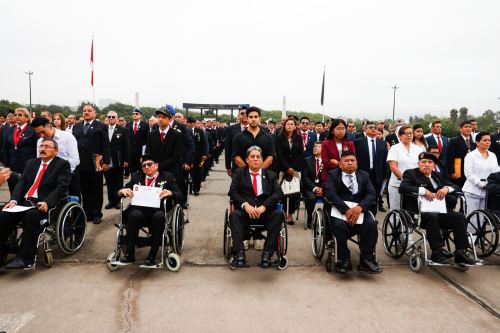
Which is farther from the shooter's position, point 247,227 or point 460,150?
point 460,150

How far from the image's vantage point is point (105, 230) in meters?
4.64

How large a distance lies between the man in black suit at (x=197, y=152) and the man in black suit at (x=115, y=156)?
180 cm

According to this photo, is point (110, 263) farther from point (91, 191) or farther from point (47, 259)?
point (91, 191)

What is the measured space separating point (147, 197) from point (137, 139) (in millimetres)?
3106

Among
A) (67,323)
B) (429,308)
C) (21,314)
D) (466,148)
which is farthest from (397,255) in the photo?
(21,314)

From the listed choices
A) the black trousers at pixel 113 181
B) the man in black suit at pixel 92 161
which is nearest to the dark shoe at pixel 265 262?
the man in black suit at pixel 92 161

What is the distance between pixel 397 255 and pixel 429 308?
3.54ft

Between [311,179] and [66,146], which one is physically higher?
[66,146]

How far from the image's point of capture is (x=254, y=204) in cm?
361

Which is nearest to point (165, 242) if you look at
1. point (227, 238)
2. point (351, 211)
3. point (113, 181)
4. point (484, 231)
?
point (227, 238)

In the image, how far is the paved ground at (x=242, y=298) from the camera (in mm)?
2406

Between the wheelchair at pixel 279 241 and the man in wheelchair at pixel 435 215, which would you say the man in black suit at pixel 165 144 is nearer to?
the wheelchair at pixel 279 241

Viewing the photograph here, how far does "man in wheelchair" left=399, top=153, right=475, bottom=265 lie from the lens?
3.32 m

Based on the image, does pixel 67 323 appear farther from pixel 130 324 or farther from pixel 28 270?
pixel 28 270
